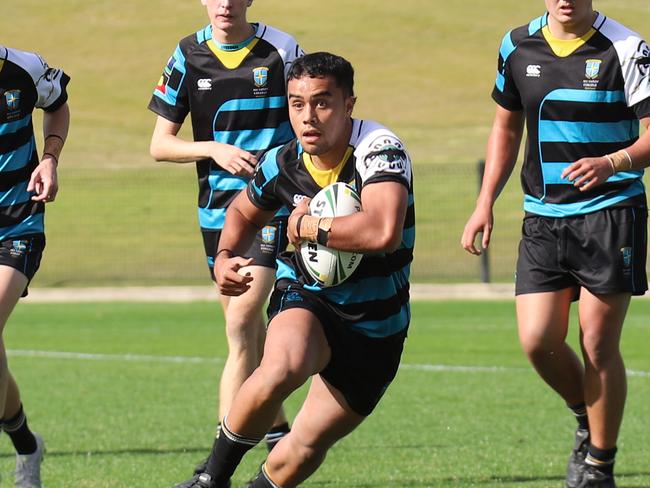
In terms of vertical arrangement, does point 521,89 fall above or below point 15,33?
above

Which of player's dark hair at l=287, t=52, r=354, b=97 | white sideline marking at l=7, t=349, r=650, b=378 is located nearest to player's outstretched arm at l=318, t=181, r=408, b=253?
player's dark hair at l=287, t=52, r=354, b=97

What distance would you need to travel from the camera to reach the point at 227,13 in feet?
25.1

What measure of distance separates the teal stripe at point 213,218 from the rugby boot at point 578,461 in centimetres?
223

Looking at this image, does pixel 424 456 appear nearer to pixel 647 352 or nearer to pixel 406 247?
pixel 406 247

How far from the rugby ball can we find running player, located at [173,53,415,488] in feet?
0.19

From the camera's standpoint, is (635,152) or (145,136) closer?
(635,152)

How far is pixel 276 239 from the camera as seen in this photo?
304 inches

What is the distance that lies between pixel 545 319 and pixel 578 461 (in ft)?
2.34

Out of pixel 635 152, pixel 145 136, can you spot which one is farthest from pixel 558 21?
pixel 145 136

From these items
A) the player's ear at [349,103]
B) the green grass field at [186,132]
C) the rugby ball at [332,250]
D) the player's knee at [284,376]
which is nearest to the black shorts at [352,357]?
the rugby ball at [332,250]

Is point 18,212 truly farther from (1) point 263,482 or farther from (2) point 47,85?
(1) point 263,482

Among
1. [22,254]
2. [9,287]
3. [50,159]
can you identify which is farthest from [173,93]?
[9,287]

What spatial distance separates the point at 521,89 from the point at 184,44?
6.35ft

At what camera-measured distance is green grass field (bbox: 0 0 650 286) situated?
31.0 meters
